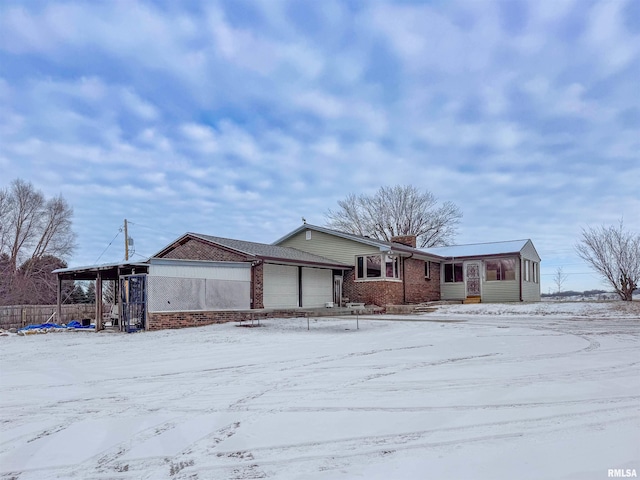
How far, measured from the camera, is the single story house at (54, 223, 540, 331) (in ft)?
55.9

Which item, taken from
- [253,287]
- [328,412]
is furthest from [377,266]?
[328,412]

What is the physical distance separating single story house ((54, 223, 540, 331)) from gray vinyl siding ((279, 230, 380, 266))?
0.05 meters

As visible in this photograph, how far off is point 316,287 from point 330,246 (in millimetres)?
3057

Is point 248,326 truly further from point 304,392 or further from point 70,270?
point 304,392

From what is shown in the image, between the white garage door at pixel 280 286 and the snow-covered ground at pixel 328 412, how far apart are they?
34.1 ft

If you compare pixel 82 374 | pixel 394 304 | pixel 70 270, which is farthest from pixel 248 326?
pixel 394 304

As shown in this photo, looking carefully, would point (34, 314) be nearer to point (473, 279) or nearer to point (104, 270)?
point (104, 270)

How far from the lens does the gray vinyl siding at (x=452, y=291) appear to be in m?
28.3

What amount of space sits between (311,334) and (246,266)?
719cm

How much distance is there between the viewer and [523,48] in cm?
1209

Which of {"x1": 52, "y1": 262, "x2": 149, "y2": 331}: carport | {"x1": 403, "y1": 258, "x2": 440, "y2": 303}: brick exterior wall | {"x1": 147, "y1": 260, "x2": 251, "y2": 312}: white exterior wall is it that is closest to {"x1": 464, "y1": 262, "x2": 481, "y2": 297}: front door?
{"x1": 403, "y1": 258, "x2": 440, "y2": 303}: brick exterior wall

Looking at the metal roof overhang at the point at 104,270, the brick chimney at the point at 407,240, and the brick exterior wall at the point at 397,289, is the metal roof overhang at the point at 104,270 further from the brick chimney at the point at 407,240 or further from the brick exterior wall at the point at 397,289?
the brick chimney at the point at 407,240

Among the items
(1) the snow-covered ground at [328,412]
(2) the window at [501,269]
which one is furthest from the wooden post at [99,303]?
(2) the window at [501,269]

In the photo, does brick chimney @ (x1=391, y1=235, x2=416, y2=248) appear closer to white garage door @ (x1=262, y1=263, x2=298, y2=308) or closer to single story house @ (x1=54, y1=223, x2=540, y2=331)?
single story house @ (x1=54, y1=223, x2=540, y2=331)
